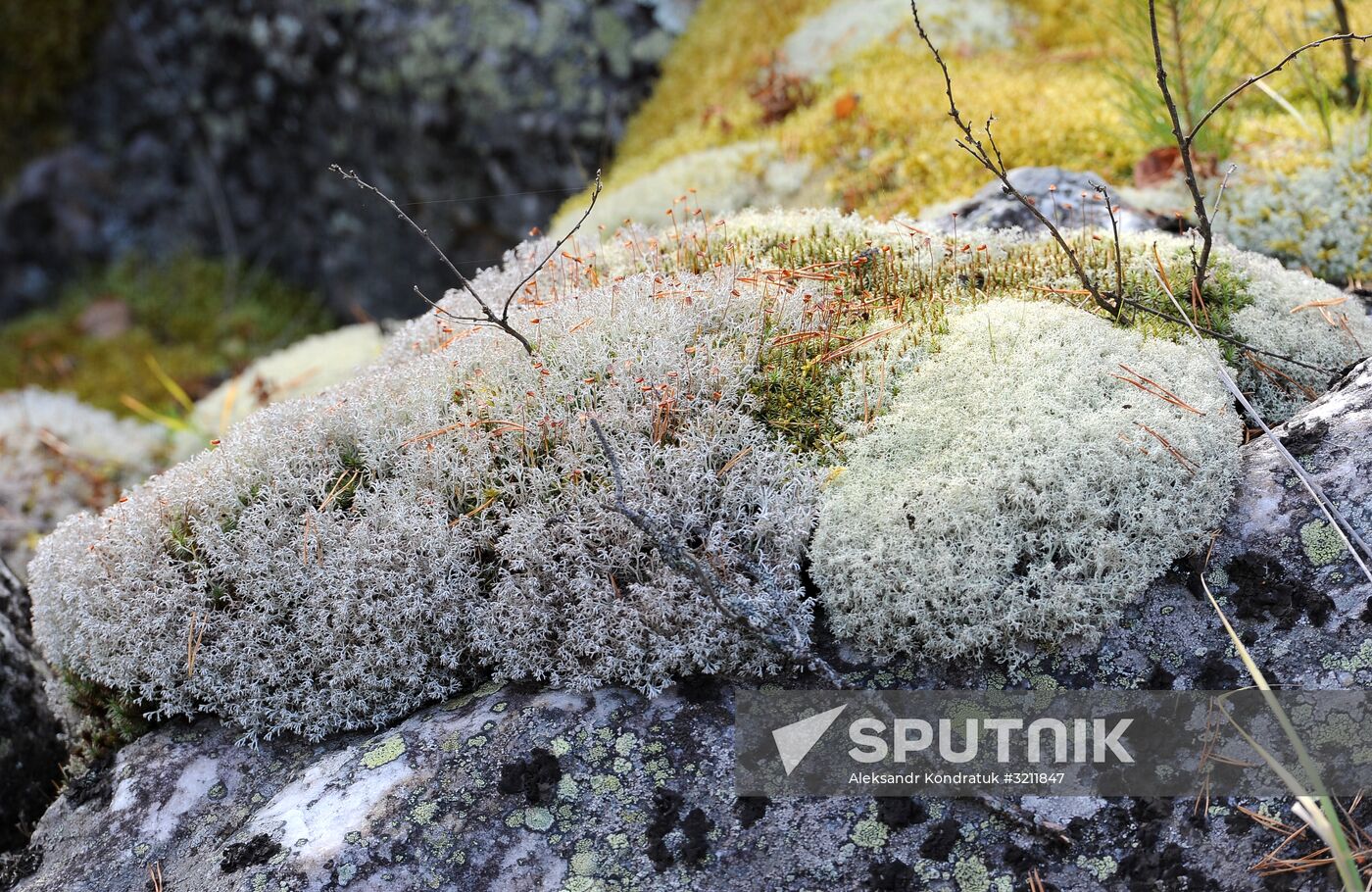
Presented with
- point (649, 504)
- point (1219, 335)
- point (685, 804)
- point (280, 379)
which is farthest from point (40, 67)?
point (1219, 335)

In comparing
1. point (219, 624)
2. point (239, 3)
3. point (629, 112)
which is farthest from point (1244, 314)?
point (239, 3)

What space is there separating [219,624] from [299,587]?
33 cm

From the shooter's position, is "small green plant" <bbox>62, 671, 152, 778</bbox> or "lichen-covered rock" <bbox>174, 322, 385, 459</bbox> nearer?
"small green plant" <bbox>62, 671, 152, 778</bbox>

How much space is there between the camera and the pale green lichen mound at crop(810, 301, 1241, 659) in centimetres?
307

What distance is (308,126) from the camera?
10352 millimetres

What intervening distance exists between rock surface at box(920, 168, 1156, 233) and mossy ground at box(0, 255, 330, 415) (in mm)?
7034

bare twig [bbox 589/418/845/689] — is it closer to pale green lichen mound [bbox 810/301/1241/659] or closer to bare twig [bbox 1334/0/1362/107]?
pale green lichen mound [bbox 810/301/1241/659]

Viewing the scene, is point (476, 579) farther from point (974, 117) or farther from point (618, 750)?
point (974, 117)

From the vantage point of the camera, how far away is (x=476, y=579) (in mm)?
3422

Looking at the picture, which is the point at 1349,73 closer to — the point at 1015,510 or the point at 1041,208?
the point at 1041,208

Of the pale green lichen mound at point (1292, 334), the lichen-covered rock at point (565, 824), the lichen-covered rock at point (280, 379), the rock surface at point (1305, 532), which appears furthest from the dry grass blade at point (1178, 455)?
the lichen-covered rock at point (280, 379)

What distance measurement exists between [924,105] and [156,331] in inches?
317

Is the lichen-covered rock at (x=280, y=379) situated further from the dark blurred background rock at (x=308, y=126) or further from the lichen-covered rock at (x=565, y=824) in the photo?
the lichen-covered rock at (x=565, y=824)

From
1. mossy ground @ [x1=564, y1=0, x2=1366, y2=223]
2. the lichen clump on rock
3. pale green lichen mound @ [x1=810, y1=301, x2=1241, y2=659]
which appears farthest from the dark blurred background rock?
pale green lichen mound @ [x1=810, y1=301, x2=1241, y2=659]
